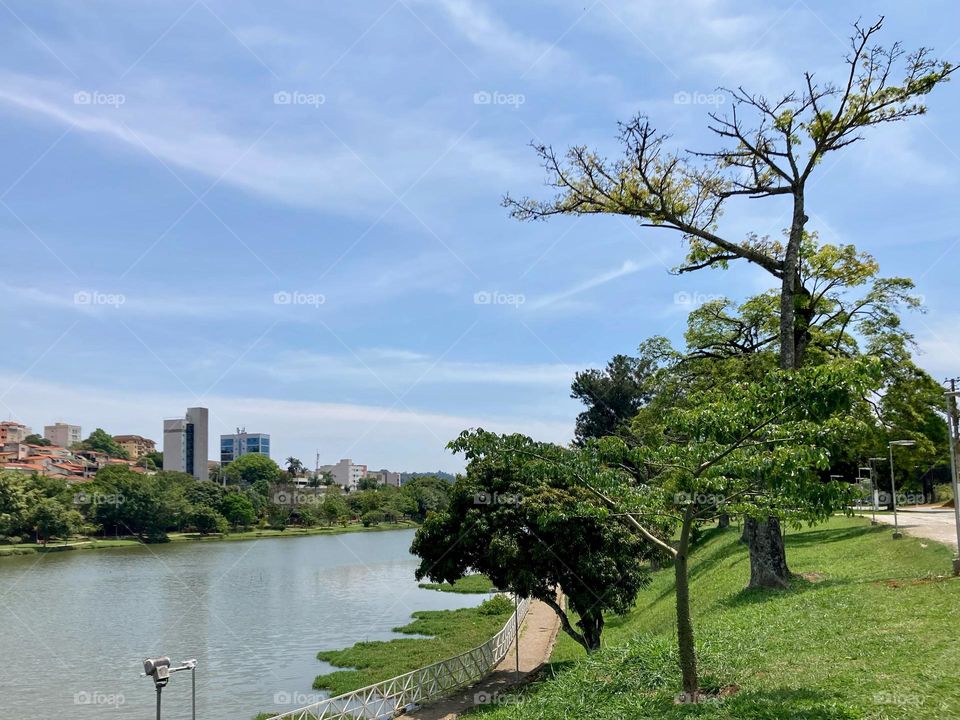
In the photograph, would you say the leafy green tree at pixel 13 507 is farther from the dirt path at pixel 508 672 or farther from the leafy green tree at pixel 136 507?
the dirt path at pixel 508 672

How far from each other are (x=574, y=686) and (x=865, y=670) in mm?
5378

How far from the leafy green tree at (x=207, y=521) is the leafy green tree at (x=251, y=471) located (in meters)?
Answer: 62.6

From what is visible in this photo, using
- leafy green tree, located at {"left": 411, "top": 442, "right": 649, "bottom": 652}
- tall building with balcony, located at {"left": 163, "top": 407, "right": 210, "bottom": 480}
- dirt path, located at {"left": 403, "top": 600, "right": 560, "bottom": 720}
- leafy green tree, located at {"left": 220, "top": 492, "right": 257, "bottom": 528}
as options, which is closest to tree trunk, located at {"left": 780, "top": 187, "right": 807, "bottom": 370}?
leafy green tree, located at {"left": 411, "top": 442, "right": 649, "bottom": 652}

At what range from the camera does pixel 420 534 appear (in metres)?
24.9

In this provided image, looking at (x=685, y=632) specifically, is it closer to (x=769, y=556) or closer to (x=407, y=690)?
(x=769, y=556)

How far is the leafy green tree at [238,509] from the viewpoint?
101 meters

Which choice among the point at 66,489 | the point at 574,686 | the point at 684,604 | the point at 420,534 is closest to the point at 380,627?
the point at 420,534

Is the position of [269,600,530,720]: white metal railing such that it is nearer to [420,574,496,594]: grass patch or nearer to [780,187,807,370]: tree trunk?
[780,187,807,370]: tree trunk

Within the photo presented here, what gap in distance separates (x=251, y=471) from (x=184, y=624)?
133019mm

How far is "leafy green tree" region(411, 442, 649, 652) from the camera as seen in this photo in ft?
74.9

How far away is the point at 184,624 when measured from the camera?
38562mm

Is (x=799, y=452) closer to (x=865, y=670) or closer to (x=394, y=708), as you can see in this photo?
(x=865, y=670)

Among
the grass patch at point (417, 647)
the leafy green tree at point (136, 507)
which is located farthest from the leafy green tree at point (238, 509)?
the grass patch at point (417, 647)

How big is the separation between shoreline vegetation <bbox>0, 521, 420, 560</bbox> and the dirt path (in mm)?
43978
